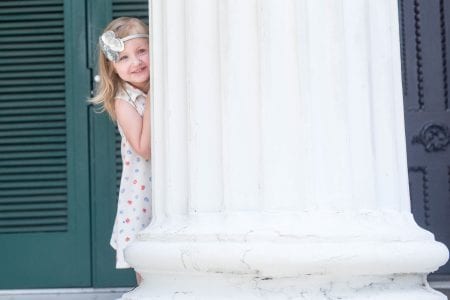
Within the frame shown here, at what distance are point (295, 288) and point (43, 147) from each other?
2.50 m

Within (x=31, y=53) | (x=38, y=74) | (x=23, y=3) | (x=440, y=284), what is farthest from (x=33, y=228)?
(x=440, y=284)

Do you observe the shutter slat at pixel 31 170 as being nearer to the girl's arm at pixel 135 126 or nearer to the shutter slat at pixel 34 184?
the shutter slat at pixel 34 184

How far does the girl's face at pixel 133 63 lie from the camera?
3125 millimetres

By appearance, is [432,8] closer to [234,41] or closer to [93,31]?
[93,31]

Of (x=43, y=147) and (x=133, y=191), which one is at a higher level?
(x=43, y=147)

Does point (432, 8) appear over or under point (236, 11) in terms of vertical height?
over

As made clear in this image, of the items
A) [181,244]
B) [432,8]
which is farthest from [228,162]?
[432,8]

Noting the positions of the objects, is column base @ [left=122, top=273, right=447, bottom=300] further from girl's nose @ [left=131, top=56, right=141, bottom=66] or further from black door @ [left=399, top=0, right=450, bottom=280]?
black door @ [left=399, top=0, right=450, bottom=280]

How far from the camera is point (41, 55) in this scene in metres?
4.56

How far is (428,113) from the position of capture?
475 cm

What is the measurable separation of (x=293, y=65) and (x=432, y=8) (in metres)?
2.72

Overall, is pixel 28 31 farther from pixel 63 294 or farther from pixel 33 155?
pixel 63 294

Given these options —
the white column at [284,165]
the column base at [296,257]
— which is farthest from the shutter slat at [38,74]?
the column base at [296,257]

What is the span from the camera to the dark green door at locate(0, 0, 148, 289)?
444 centimetres
